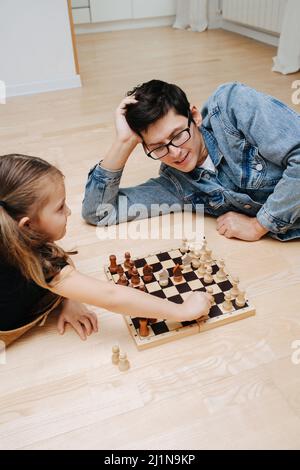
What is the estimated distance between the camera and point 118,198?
5.08ft

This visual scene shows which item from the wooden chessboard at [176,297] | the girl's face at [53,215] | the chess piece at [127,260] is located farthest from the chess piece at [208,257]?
the girl's face at [53,215]

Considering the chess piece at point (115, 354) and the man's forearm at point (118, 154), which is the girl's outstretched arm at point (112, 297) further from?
the man's forearm at point (118, 154)

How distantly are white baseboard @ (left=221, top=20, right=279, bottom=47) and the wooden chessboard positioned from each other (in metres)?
2.92

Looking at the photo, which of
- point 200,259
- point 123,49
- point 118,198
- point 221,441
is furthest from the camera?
point 123,49

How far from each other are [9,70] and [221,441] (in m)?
2.63

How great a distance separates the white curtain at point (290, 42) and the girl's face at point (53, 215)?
2.46 meters

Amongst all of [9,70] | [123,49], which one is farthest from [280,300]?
[123,49]

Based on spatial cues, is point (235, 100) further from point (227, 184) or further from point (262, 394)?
point (262, 394)

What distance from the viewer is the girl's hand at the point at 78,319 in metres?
1.14

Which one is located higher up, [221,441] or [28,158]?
[28,158]

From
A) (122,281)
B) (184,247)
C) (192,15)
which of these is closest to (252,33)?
(192,15)

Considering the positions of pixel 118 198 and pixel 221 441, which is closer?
pixel 221 441

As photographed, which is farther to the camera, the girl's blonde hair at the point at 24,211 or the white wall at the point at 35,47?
the white wall at the point at 35,47

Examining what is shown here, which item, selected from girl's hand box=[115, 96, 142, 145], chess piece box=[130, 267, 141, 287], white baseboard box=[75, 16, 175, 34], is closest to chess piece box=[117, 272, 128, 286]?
chess piece box=[130, 267, 141, 287]
